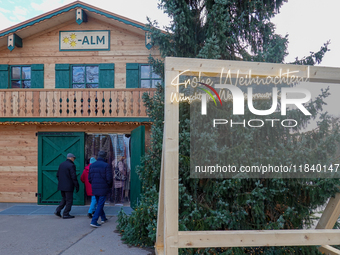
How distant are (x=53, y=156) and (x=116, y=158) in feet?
7.38

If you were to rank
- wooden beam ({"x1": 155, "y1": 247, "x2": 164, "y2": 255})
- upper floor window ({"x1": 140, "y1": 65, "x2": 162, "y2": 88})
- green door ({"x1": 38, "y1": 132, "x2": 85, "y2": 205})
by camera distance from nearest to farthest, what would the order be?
wooden beam ({"x1": 155, "y1": 247, "x2": 164, "y2": 255}) < green door ({"x1": 38, "y1": 132, "x2": 85, "y2": 205}) < upper floor window ({"x1": 140, "y1": 65, "x2": 162, "y2": 88})

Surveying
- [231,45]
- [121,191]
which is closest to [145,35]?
[231,45]

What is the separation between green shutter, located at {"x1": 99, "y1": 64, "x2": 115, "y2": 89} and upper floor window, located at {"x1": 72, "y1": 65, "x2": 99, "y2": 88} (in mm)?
242

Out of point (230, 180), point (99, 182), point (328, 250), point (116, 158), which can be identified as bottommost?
point (328, 250)

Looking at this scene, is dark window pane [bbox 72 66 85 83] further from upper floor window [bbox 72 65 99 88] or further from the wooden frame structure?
the wooden frame structure

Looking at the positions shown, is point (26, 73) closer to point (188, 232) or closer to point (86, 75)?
point (86, 75)

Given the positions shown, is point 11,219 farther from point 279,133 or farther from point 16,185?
point 279,133

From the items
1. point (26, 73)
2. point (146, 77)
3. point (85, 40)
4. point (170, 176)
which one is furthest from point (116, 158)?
point (170, 176)

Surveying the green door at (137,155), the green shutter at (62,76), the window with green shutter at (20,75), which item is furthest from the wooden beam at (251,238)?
the window with green shutter at (20,75)

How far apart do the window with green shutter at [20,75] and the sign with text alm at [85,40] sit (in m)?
1.20

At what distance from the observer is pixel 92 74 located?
1003cm

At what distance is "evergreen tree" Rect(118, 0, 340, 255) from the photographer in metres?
4.55

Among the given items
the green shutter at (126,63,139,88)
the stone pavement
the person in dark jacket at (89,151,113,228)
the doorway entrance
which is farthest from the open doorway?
the person in dark jacket at (89,151,113,228)

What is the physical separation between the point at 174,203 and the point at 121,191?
6.52m
